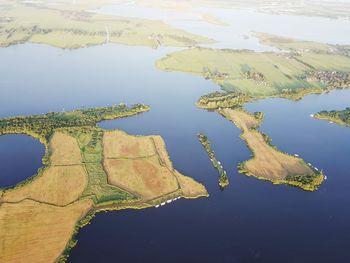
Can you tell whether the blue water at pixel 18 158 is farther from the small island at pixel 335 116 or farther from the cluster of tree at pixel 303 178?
the small island at pixel 335 116

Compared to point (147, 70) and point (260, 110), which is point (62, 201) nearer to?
point (260, 110)

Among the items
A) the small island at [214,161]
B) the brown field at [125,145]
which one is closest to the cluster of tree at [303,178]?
the small island at [214,161]

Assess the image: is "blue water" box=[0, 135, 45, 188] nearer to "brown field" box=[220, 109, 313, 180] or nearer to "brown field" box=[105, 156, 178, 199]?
"brown field" box=[105, 156, 178, 199]

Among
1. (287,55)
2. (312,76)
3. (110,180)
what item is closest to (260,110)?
(312,76)

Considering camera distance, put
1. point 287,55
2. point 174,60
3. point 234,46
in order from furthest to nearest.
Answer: point 234,46 → point 287,55 → point 174,60

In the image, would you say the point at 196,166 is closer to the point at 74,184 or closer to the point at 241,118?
the point at 74,184

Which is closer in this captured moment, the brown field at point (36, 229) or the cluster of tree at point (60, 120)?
the brown field at point (36, 229)

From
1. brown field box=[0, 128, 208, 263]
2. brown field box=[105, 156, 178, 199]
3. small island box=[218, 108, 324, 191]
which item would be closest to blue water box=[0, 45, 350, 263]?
small island box=[218, 108, 324, 191]
